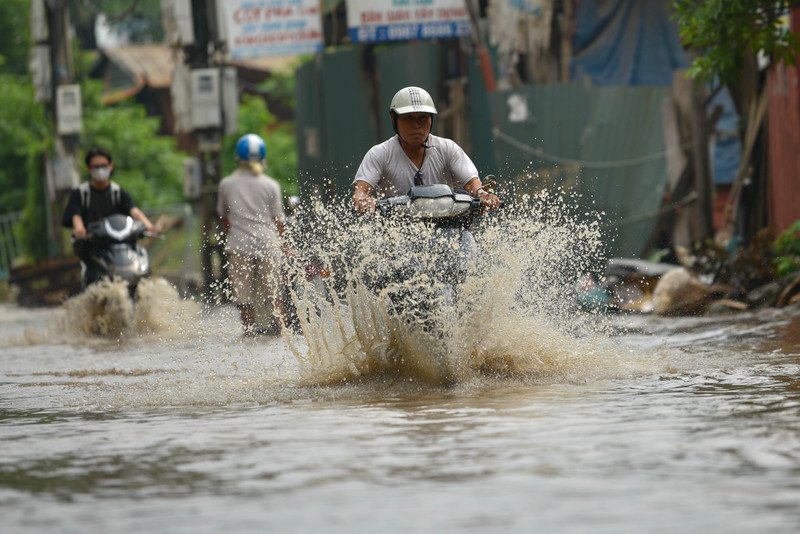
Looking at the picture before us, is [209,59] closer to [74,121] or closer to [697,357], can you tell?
[74,121]

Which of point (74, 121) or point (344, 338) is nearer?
point (344, 338)

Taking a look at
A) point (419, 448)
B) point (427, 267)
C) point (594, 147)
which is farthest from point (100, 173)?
point (419, 448)

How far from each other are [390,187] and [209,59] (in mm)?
11723

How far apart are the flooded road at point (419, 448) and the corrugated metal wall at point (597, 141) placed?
6954 mm

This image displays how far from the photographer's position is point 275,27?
19.8m

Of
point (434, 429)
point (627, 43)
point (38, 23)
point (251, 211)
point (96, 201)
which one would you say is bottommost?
point (434, 429)

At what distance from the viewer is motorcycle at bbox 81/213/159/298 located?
1177 cm

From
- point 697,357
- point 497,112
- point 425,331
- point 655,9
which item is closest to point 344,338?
point 425,331

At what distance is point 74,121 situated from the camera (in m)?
20.8

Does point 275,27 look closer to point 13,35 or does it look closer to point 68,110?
point 68,110

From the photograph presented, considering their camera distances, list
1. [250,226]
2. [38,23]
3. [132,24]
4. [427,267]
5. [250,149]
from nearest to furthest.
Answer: [427,267]
[250,226]
[250,149]
[38,23]
[132,24]

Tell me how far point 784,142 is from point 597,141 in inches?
107

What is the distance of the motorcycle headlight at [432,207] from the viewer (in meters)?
6.66

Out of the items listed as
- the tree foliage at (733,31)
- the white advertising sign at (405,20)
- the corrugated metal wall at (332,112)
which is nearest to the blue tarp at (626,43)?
the white advertising sign at (405,20)
